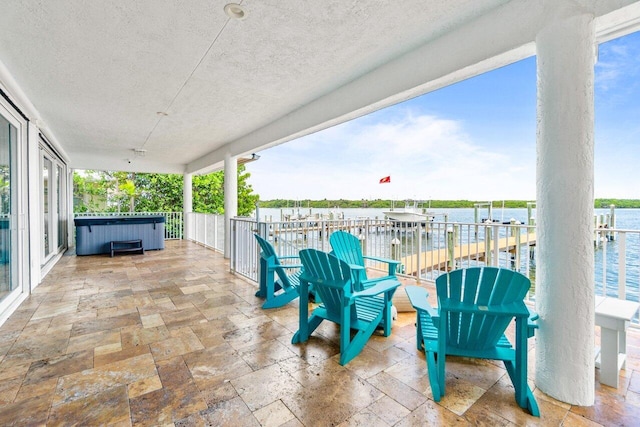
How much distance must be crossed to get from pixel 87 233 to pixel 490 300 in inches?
336

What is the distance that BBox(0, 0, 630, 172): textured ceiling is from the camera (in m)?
2.21

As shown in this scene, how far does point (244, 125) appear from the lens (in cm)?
540

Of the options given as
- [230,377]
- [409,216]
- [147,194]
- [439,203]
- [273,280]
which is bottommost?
[230,377]

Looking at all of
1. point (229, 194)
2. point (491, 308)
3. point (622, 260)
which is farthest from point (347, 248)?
point (229, 194)

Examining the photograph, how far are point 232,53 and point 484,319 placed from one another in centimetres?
315

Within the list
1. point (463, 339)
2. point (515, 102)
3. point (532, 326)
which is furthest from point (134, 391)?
point (515, 102)

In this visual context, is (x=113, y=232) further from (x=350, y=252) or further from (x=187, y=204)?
(x=350, y=252)

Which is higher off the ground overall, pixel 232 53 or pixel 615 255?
pixel 232 53

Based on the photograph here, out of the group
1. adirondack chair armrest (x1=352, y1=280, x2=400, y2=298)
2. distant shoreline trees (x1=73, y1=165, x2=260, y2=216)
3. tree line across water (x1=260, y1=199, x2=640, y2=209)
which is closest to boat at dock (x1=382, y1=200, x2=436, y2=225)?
tree line across water (x1=260, y1=199, x2=640, y2=209)

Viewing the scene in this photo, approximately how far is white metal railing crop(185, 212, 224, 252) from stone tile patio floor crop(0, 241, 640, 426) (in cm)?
440

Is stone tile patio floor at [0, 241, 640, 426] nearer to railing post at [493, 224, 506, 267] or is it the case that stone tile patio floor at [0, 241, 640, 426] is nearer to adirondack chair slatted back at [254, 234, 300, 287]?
adirondack chair slatted back at [254, 234, 300, 287]

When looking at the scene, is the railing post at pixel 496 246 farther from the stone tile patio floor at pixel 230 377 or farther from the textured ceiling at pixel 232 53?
the textured ceiling at pixel 232 53

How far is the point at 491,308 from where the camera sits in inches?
70.7

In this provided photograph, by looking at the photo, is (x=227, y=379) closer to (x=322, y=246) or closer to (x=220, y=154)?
(x=322, y=246)
